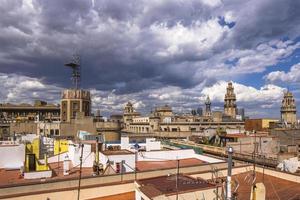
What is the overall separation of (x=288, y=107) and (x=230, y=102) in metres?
29.4

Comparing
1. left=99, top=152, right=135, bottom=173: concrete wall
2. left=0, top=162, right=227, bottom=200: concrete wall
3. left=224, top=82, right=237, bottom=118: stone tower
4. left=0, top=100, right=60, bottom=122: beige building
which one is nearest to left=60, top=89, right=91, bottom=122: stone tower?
left=0, top=100, right=60, bottom=122: beige building

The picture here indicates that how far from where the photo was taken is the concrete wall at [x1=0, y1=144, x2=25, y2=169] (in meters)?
29.8

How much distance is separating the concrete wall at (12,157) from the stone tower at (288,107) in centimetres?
13952

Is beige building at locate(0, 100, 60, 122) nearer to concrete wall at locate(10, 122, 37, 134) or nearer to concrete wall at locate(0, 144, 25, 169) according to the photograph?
concrete wall at locate(10, 122, 37, 134)

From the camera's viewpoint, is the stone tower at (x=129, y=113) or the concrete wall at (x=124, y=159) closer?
the concrete wall at (x=124, y=159)

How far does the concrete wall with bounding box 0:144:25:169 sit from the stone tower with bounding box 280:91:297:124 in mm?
139524

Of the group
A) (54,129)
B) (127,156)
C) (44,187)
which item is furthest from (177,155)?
(54,129)

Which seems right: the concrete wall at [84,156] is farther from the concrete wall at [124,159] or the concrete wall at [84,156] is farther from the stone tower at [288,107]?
the stone tower at [288,107]

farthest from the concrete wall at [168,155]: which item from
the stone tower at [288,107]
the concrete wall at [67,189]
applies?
the stone tower at [288,107]

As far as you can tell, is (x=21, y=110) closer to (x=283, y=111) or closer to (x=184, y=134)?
(x=184, y=134)

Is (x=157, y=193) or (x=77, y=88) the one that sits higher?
(x=77, y=88)

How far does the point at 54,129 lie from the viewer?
7819cm

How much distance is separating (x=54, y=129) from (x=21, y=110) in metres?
63.3

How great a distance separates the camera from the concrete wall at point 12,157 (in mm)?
29797
